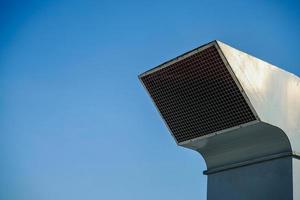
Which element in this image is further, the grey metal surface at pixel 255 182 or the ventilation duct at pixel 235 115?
the grey metal surface at pixel 255 182

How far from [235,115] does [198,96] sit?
166cm

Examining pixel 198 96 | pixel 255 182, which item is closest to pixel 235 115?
pixel 198 96

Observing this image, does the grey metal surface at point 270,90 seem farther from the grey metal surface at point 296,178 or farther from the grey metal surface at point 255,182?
the grey metal surface at point 255,182

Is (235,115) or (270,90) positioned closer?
(235,115)

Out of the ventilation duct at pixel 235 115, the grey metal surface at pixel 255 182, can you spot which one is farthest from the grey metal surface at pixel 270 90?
the grey metal surface at pixel 255 182

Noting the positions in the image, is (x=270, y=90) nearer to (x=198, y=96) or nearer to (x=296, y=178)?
(x=198, y=96)

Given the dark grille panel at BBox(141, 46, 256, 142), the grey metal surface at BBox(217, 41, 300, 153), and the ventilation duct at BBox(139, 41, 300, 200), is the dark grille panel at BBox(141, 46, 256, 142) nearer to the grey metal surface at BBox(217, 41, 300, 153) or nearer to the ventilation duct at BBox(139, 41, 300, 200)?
the ventilation duct at BBox(139, 41, 300, 200)

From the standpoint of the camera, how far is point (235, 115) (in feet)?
59.7

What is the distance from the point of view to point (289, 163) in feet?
59.1

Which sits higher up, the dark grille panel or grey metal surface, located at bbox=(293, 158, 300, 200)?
the dark grille panel

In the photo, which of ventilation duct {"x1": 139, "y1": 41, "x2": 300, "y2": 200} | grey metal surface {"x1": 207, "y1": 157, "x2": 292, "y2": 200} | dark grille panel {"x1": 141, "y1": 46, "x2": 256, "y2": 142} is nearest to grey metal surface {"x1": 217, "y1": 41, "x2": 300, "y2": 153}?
ventilation duct {"x1": 139, "y1": 41, "x2": 300, "y2": 200}

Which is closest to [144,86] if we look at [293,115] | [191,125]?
[191,125]

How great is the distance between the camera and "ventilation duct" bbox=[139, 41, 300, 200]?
701 inches

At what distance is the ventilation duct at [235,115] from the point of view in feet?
58.4
